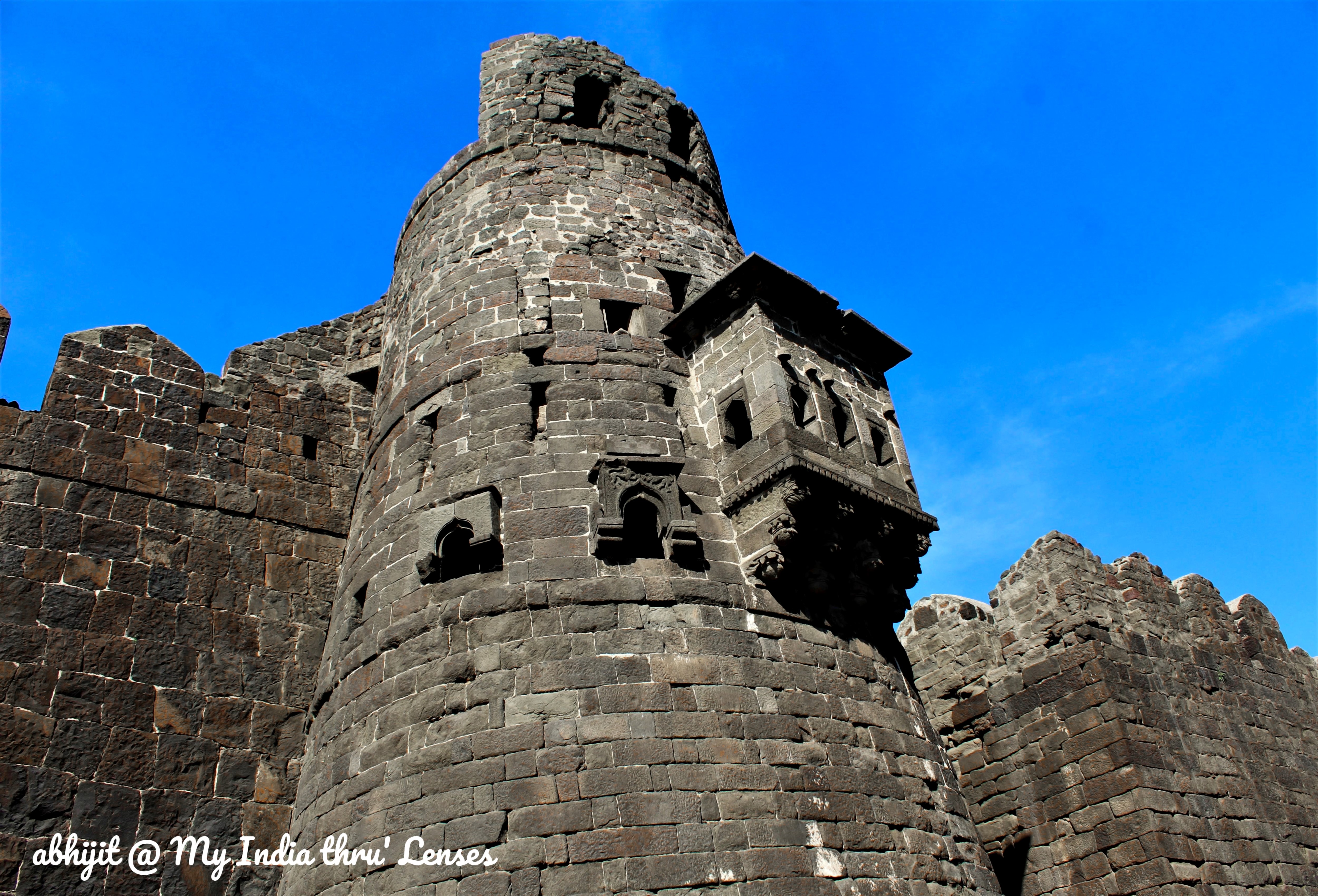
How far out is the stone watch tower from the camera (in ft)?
Answer: 20.6

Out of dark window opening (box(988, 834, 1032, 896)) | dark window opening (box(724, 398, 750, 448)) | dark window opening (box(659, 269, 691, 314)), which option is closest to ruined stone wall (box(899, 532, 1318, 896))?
dark window opening (box(988, 834, 1032, 896))

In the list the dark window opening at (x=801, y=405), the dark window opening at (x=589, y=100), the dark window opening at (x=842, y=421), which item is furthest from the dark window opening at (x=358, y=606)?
the dark window opening at (x=589, y=100)

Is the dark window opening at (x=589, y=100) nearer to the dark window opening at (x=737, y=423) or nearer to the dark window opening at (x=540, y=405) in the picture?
the dark window opening at (x=540, y=405)

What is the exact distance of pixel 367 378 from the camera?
11781 millimetres

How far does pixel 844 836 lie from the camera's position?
6.54 metres

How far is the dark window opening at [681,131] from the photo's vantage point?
40.6 ft

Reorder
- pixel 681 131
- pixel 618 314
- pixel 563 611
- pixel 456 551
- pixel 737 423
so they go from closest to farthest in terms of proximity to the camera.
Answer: pixel 563 611
pixel 456 551
pixel 737 423
pixel 618 314
pixel 681 131

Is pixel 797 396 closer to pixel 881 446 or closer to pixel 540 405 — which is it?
pixel 881 446

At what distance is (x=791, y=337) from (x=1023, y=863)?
560cm

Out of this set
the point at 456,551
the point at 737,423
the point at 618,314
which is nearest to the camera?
the point at 456,551

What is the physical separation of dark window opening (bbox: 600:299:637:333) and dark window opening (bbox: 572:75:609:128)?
3428 millimetres

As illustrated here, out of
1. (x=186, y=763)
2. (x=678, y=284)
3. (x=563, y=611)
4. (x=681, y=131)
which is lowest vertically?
(x=186, y=763)

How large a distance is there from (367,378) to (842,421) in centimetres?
591

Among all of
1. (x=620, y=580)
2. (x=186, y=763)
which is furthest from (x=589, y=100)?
(x=186, y=763)
